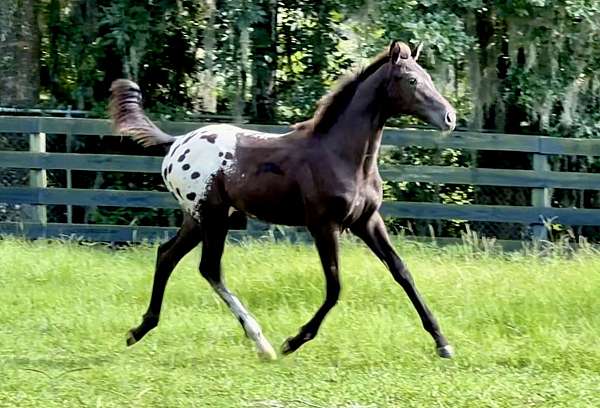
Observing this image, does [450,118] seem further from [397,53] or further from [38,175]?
[38,175]

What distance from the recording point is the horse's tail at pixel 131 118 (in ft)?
20.2

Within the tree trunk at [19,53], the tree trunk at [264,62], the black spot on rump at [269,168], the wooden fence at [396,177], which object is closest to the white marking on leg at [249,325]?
the black spot on rump at [269,168]

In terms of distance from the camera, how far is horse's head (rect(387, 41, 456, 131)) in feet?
17.7

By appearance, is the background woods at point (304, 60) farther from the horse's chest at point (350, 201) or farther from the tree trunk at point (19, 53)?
the horse's chest at point (350, 201)

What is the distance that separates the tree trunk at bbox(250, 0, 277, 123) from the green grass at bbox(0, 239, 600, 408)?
3186mm

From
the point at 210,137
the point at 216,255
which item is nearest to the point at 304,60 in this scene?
the point at 210,137

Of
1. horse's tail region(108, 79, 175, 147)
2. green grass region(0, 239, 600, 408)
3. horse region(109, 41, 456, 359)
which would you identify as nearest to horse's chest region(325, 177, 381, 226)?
horse region(109, 41, 456, 359)

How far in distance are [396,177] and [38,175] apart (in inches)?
134

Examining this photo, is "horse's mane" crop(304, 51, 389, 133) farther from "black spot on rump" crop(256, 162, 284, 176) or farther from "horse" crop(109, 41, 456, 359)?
"black spot on rump" crop(256, 162, 284, 176)

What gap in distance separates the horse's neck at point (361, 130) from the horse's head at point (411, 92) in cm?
10

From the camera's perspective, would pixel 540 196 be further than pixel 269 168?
Yes

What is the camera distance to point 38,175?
30.8ft

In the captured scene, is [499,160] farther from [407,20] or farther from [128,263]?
[128,263]

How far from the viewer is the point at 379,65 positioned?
5.55 metres
